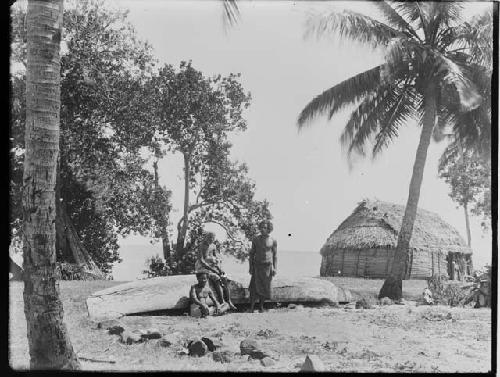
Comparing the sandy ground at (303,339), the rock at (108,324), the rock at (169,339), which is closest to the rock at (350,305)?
the sandy ground at (303,339)

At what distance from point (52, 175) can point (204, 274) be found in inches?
169

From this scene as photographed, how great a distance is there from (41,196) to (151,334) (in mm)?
2910

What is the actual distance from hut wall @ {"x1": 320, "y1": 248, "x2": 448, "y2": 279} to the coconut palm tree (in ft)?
26.6

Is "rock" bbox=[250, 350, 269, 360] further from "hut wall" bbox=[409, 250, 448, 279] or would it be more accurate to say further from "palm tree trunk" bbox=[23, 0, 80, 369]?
"hut wall" bbox=[409, 250, 448, 279]

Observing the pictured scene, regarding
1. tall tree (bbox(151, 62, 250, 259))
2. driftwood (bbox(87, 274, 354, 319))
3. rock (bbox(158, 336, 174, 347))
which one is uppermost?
tall tree (bbox(151, 62, 250, 259))

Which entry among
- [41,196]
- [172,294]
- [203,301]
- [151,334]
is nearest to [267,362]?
[151,334]

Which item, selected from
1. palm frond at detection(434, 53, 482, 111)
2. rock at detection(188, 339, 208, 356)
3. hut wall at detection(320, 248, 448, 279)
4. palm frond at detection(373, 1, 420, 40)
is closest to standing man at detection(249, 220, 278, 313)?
rock at detection(188, 339, 208, 356)

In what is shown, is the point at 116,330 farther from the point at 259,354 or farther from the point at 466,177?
the point at 466,177

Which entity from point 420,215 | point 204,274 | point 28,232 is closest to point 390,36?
point 204,274

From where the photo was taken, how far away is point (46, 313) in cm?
616

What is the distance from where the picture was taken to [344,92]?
12.3 m

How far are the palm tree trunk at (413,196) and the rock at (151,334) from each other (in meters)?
5.93

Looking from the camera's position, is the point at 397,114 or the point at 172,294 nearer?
the point at 172,294

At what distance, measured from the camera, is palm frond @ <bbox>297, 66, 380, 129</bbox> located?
12086 millimetres
